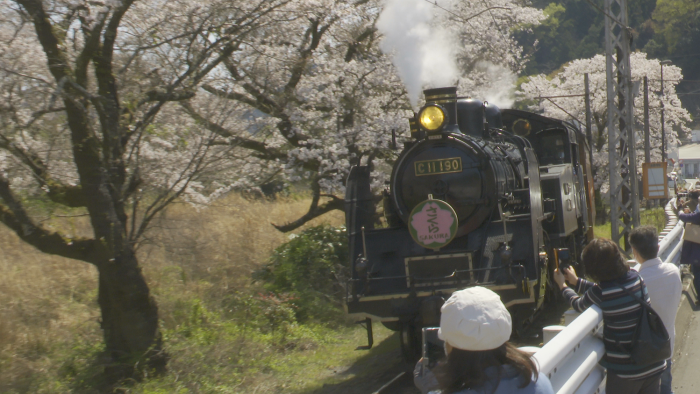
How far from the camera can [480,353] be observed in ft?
6.56

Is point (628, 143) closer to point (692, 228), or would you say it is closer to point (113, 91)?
point (692, 228)

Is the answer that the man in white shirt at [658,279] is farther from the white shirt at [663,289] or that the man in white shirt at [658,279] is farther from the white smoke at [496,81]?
the white smoke at [496,81]

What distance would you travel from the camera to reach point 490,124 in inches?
322

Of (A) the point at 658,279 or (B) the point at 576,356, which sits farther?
(A) the point at 658,279

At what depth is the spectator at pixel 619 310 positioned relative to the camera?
3346 mm

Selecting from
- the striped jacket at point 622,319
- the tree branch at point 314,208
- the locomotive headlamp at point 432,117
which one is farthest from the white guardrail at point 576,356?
the tree branch at point 314,208

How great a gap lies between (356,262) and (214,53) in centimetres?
308

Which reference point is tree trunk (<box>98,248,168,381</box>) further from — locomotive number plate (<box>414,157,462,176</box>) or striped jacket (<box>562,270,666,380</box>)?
striped jacket (<box>562,270,666,380</box>)

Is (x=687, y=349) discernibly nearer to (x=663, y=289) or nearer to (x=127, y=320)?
(x=663, y=289)

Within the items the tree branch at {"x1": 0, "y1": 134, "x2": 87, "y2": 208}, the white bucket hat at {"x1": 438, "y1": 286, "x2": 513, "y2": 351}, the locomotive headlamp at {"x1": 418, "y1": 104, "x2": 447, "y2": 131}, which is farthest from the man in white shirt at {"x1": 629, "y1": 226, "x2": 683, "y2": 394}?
the tree branch at {"x1": 0, "y1": 134, "x2": 87, "y2": 208}

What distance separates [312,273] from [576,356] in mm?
7554

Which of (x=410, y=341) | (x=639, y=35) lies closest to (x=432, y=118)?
(x=410, y=341)

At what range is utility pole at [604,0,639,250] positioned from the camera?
42.3 ft

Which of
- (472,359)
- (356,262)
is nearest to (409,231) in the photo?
(356,262)
